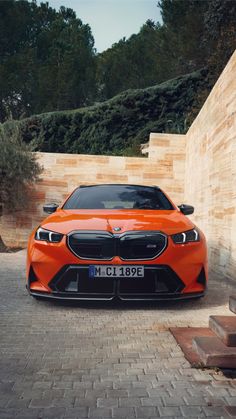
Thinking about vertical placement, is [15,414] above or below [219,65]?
below

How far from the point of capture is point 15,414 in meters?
2.14

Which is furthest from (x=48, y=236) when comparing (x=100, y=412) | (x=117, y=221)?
(x=100, y=412)

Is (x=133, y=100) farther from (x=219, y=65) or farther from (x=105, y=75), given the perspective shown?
(x=105, y=75)

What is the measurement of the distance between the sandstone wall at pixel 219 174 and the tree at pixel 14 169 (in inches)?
171

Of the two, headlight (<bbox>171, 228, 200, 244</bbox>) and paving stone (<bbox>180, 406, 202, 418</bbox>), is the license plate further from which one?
paving stone (<bbox>180, 406, 202, 418</bbox>)

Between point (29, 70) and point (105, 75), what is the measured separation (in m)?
5.68

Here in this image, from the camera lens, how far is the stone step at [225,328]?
2.92 meters

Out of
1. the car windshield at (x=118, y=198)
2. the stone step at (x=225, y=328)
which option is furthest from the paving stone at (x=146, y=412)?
the car windshield at (x=118, y=198)

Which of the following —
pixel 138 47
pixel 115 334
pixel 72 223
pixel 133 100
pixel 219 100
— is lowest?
pixel 115 334

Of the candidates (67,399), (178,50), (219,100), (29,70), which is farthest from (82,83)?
(67,399)

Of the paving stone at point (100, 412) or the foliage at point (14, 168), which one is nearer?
the paving stone at point (100, 412)

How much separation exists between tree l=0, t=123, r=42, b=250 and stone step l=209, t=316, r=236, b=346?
8.48 m

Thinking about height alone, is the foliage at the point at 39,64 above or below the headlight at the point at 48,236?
above

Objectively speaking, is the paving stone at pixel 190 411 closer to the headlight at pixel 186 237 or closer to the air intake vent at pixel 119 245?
the air intake vent at pixel 119 245
